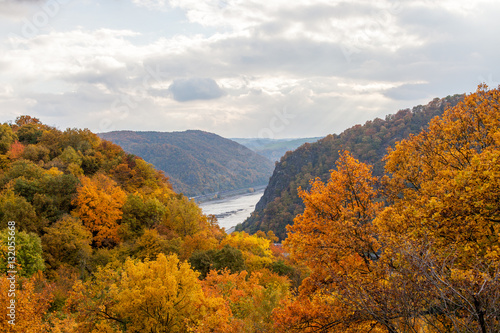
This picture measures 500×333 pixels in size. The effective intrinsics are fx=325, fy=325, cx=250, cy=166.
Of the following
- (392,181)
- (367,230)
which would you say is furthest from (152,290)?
(392,181)

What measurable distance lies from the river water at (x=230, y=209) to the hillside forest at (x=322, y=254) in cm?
8305

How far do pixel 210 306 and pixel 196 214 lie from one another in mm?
28532

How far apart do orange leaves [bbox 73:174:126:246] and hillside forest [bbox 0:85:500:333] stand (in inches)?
6.6

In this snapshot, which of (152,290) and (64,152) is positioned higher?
(64,152)

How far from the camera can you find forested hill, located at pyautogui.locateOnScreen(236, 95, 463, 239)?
115938mm

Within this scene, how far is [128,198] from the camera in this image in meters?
43.1

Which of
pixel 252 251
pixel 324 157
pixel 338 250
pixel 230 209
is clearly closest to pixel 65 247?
pixel 252 251

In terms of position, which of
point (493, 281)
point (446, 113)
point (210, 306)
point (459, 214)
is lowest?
point (210, 306)

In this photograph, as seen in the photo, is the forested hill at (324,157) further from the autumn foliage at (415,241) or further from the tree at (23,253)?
the autumn foliage at (415,241)

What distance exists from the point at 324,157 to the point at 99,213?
371ft

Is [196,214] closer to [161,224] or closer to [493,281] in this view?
[161,224]

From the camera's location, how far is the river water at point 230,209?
13356cm

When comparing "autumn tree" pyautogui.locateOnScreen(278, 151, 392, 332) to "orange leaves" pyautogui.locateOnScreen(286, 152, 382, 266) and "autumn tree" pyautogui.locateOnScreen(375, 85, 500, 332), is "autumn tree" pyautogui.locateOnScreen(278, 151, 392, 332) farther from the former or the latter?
"autumn tree" pyautogui.locateOnScreen(375, 85, 500, 332)

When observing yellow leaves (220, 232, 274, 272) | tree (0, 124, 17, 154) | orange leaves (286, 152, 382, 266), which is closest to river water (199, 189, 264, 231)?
yellow leaves (220, 232, 274, 272)
